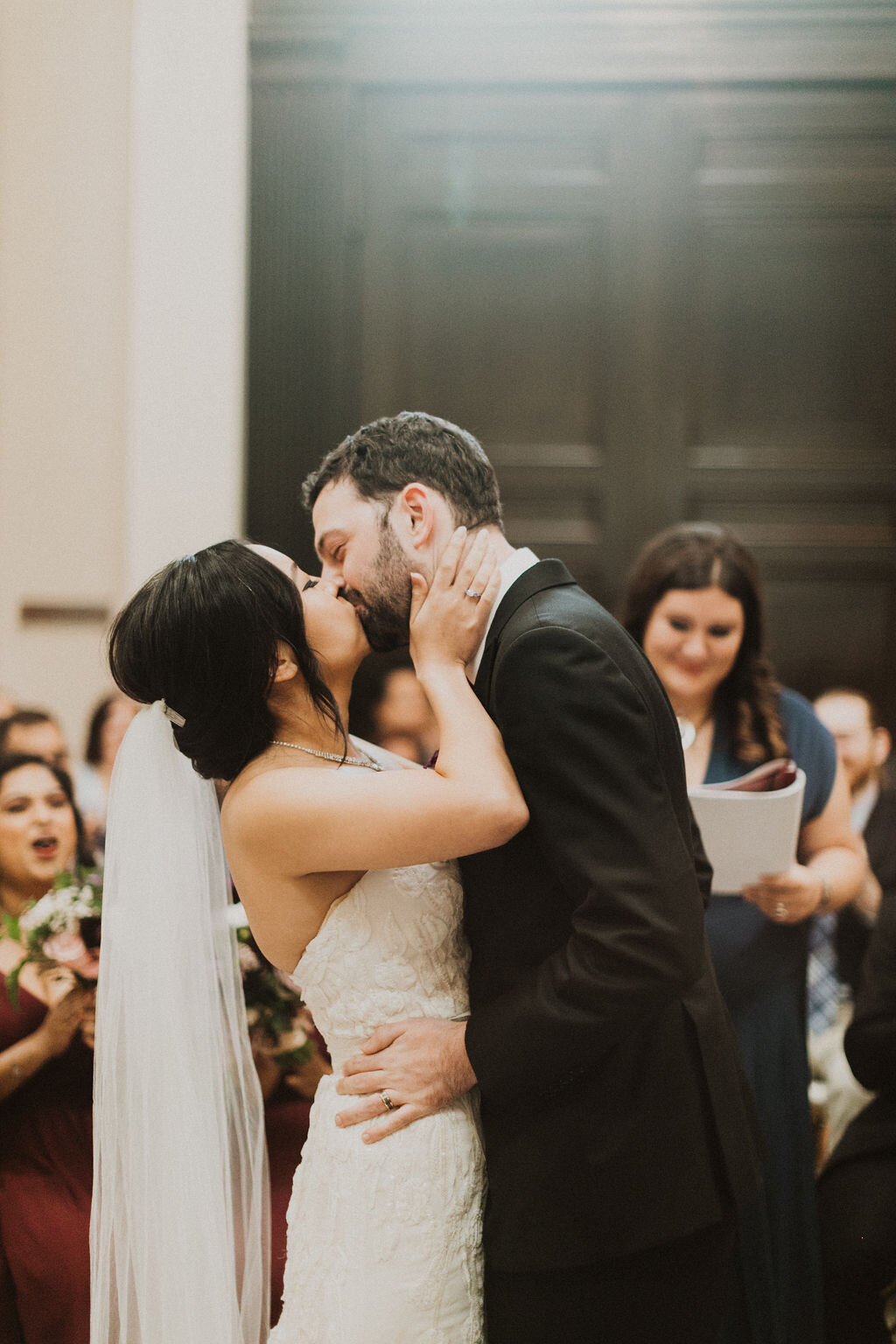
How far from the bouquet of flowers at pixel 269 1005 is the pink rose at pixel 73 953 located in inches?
12.9

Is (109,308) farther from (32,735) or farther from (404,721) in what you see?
(404,721)

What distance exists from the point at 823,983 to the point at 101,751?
91.7 inches

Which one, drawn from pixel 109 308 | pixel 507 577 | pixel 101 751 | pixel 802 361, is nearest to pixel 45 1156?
pixel 101 751

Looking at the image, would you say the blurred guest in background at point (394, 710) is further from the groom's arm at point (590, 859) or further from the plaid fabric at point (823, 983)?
the groom's arm at point (590, 859)

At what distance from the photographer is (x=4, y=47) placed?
162 inches

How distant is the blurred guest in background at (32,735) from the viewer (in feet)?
11.0

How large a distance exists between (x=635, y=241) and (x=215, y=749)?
3.24 metres

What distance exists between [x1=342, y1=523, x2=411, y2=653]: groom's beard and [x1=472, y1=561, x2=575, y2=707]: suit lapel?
0.62 feet

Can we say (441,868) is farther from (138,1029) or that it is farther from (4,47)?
(4,47)

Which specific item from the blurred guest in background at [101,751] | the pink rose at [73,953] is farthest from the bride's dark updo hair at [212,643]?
the blurred guest in background at [101,751]

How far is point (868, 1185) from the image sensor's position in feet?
8.18

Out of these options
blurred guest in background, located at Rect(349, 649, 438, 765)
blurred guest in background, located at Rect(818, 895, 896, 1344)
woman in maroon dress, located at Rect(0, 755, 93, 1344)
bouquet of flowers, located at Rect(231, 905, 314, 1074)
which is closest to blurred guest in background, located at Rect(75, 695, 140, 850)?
blurred guest in background, located at Rect(349, 649, 438, 765)

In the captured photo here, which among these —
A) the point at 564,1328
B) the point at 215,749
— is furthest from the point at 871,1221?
the point at 215,749

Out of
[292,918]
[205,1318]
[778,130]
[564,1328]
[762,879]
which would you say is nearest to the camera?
[564,1328]
